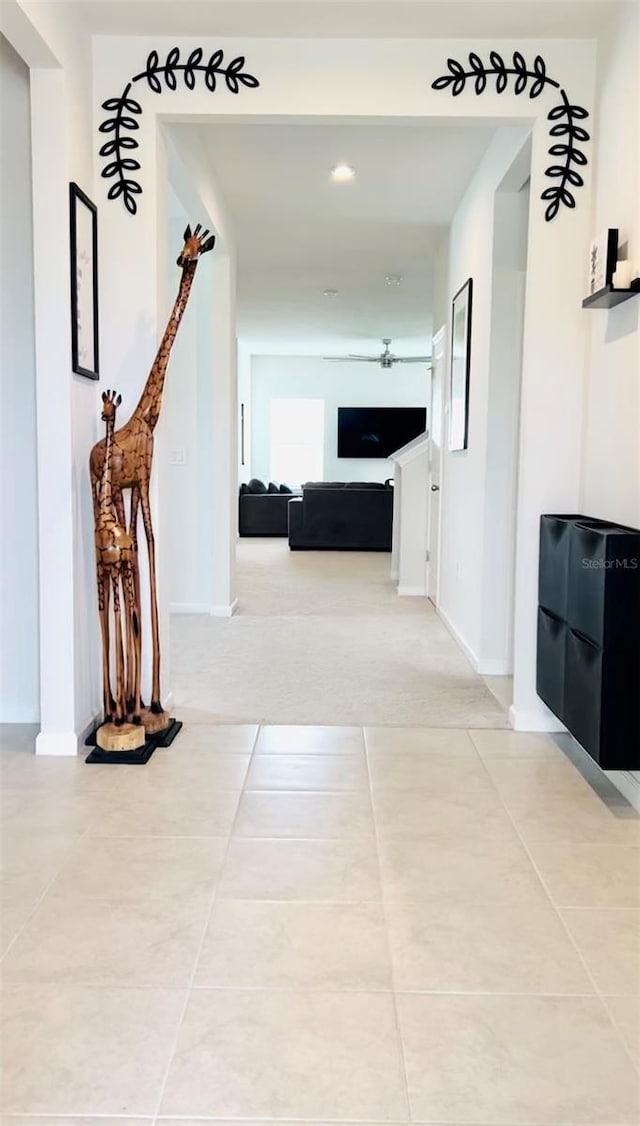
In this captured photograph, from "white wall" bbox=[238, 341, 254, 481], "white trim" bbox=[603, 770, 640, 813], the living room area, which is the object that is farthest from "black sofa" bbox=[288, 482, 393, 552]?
"white trim" bbox=[603, 770, 640, 813]

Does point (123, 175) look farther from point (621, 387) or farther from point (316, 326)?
point (316, 326)

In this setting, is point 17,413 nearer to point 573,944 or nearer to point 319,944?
point 319,944

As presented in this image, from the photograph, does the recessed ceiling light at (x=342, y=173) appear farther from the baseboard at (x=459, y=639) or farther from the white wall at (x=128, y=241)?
the baseboard at (x=459, y=639)

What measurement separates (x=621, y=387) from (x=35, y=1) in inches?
80.5

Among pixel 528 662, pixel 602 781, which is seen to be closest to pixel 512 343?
pixel 528 662

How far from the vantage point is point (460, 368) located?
4680mm

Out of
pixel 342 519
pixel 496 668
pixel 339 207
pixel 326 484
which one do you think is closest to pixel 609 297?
pixel 496 668

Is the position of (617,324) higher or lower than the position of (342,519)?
higher

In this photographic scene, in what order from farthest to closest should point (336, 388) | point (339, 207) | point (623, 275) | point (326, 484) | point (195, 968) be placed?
point (336, 388) < point (326, 484) < point (339, 207) < point (623, 275) < point (195, 968)

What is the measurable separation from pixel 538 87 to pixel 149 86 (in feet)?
4.39

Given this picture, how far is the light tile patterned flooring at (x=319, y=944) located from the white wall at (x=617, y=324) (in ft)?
3.16

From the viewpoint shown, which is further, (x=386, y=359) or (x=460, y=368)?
(x=386, y=359)

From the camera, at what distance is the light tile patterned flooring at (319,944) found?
1298 millimetres

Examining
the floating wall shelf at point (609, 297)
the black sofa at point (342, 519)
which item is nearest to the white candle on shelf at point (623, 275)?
the floating wall shelf at point (609, 297)
